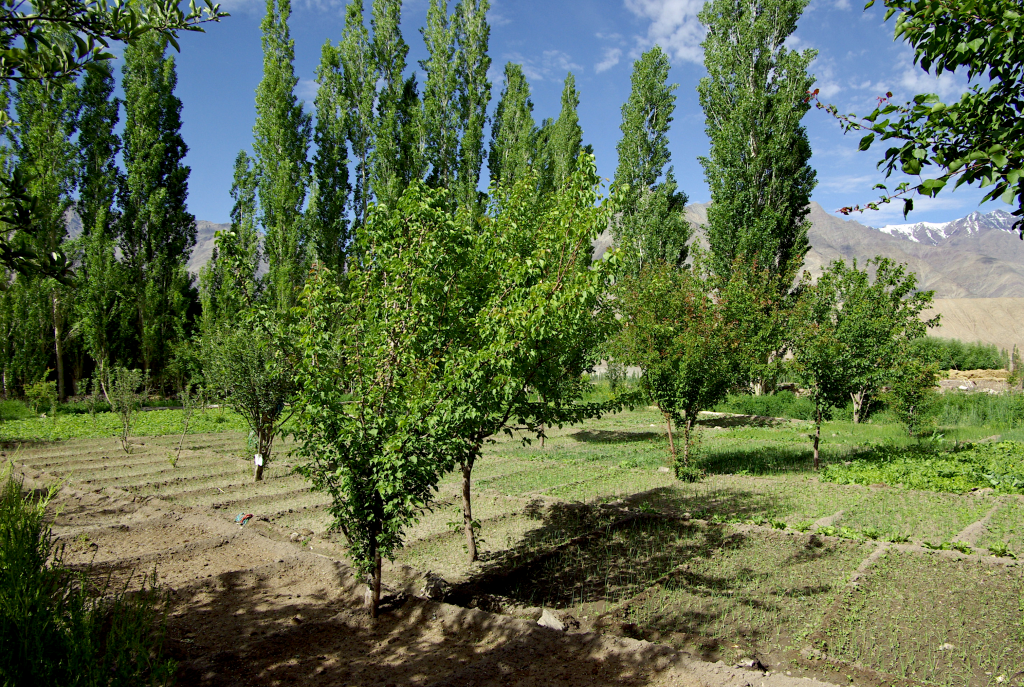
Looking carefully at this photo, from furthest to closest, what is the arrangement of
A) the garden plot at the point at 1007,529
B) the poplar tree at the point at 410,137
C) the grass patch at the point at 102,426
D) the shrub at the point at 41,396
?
the poplar tree at the point at 410,137, the shrub at the point at 41,396, the grass patch at the point at 102,426, the garden plot at the point at 1007,529

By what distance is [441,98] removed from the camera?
2327 centimetres

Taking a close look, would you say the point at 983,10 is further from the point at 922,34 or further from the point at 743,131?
the point at 743,131

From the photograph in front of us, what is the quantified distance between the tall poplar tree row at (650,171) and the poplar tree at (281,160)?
13944 millimetres

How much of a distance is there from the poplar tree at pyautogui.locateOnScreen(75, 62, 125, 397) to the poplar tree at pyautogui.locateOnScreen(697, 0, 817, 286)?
2417 cm

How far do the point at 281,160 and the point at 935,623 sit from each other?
24.3 m

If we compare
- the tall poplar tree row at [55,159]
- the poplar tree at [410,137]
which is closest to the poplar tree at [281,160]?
the poplar tree at [410,137]

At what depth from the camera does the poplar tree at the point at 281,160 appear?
22.8m

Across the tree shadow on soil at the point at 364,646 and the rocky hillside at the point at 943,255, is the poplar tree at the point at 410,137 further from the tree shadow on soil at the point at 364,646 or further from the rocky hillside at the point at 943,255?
the rocky hillside at the point at 943,255

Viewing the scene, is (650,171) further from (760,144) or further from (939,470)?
(939,470)

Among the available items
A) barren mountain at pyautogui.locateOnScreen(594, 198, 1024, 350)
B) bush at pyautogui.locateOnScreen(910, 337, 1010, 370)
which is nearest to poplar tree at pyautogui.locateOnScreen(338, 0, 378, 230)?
barren mountain at pyautogui.locateOnScreen(594, 198, 1024, 350)

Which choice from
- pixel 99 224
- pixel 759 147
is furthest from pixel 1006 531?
pixel 99 224

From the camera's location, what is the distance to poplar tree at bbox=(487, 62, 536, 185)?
79.2 feet

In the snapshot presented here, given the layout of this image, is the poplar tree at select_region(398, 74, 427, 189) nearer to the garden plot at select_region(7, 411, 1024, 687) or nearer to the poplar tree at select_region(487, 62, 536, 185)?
the poplar tree at select_region(487, 62, 536, 185)

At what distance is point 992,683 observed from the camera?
4.04 m
